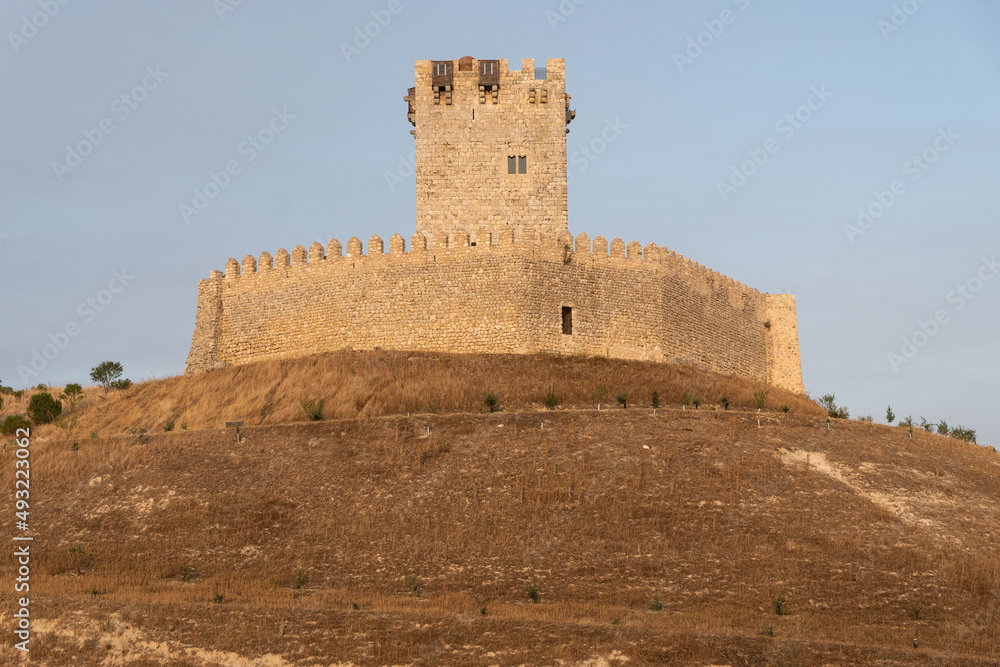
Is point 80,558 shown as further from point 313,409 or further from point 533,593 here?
point 533,593

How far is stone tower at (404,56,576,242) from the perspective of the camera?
36344mm

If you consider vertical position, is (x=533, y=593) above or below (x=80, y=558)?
below

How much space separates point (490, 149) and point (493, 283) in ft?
20.5

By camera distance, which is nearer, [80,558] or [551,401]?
[80,558]

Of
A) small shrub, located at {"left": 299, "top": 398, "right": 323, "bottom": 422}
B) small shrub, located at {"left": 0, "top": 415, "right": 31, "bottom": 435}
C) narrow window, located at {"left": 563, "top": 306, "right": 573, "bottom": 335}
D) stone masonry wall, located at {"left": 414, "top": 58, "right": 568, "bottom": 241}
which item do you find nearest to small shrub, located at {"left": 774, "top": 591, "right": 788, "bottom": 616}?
small shrub, located at {"left": 299, "top": 398, "right": 323, "bottom": 422}

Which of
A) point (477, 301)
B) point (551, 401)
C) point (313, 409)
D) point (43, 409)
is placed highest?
point (477, 301)

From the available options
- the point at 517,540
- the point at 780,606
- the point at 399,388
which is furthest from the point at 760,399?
the point at 780,606

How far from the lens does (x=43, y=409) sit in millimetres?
33406

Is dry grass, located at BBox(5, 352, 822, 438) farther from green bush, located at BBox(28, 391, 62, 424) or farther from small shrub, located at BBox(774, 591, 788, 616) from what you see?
small shrub, located at BBox(774, 591, 788, 616)

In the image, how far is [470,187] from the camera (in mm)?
36531

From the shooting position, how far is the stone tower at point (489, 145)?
36344 mm

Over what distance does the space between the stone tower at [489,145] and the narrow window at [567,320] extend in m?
4.31

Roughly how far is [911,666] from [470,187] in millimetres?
23389

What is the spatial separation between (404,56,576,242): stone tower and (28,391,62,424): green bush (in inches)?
485
